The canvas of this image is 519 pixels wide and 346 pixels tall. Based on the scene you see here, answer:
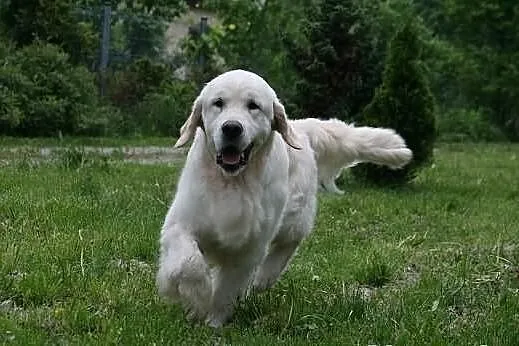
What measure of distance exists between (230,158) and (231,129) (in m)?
0.14

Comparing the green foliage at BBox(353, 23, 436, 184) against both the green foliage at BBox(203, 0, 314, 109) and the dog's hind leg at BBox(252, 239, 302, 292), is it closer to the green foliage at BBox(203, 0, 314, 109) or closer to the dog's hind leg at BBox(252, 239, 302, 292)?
the dog's hind leg at BBox(252, 239, 302, 292)

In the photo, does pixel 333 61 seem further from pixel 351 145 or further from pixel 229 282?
pixel 229 282

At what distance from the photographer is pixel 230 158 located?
414 cm

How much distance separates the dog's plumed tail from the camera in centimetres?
582

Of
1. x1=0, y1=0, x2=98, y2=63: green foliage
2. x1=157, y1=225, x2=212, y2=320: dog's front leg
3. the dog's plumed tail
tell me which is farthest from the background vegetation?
x1=157, y1=225, x2=212, y2=320: dog's front leg

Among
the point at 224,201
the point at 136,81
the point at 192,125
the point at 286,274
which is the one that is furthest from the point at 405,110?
the point at 136,81

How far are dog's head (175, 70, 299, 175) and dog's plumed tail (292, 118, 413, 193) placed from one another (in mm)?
1411

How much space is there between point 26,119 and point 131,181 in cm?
591

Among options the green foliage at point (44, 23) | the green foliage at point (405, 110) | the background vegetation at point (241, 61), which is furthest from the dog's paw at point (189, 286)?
the green foliage at point (44, 23)

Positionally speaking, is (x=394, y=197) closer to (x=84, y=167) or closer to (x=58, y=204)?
(x=84, y=167)

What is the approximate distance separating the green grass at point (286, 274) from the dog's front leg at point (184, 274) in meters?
0.09

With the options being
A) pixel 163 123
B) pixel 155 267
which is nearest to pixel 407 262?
pixel 155 267

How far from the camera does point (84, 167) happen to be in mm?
9383

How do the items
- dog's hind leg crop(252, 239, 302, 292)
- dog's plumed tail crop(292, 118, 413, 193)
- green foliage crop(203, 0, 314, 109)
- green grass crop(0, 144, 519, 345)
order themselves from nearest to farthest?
green grass crop(0, 144, 519, 345) → dog's hind leg crop(252, 239, 302, 292) → dog's plumed tail crop(292, 118, 413, 193) → green foliage crop(203, 0, 314, 109)
